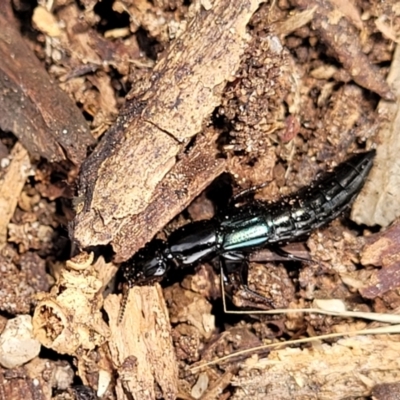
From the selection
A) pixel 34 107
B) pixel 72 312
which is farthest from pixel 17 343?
pixel 34 107

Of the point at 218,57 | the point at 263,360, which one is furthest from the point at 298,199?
the point at 218,57

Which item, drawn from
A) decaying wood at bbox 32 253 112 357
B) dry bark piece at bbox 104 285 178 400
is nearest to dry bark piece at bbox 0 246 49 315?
decaying wood at bbox 32 253 112 357

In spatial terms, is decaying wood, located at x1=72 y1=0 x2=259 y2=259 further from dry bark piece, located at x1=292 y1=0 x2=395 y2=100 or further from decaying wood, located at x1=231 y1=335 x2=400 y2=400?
decaying wood, located at x1=231 y1=335 x2=400 y2=400

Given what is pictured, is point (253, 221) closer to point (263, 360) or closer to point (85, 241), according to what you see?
point (263, 360)

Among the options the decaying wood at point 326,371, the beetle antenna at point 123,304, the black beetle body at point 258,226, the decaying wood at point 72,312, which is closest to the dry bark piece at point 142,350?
the beetle antenna at point 123,304

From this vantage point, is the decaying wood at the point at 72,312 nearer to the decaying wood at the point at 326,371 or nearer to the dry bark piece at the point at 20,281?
the dry bark piece at the point at 20,281

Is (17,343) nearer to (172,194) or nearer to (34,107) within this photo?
(172,194)
